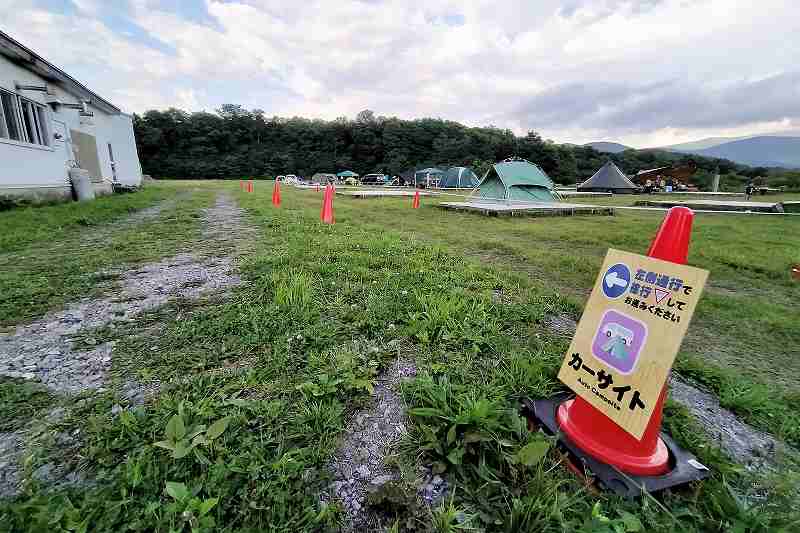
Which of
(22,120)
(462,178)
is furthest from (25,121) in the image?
(462,178)

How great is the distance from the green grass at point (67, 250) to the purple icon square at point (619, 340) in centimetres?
379

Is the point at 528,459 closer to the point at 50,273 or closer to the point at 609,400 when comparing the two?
the point at 609,400

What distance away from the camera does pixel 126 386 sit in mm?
1736

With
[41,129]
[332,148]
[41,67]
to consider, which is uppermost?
[332,148]

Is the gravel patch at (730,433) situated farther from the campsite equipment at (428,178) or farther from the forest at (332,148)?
the forest at (332,148)

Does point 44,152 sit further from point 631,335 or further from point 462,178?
point 462,178

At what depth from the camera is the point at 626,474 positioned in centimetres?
131

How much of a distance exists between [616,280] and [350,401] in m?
1.38

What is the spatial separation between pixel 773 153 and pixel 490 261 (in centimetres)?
15240

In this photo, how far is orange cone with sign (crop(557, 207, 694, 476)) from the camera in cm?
133

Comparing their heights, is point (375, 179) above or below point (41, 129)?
below

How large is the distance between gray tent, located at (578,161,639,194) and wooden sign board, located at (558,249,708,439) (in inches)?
1225

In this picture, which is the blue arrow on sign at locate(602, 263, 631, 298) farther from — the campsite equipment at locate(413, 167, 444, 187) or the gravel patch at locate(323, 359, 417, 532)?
the campsite equipment at locate(413, 167, 444, 187)

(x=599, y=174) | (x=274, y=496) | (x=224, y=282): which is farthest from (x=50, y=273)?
(x=599, y=174)
